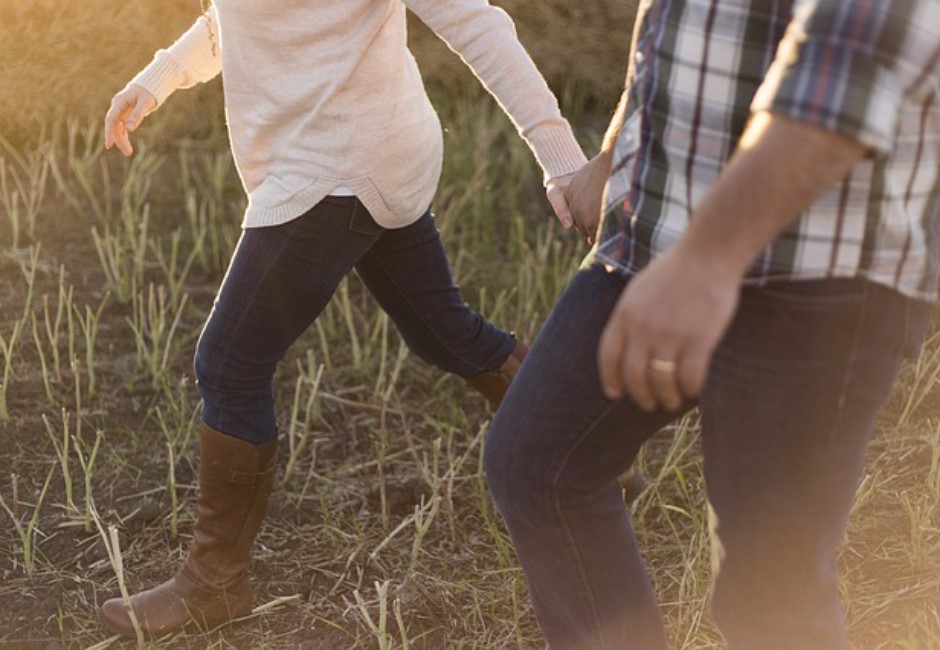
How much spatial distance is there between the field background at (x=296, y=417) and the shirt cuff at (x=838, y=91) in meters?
1.17

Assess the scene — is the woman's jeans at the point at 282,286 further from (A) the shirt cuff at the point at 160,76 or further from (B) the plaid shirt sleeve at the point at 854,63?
(B) the plaid shirt sleeve at the point at 854,63

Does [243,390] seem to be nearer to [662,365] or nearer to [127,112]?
[127,112]

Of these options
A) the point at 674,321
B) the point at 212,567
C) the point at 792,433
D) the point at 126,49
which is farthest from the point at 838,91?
the point at 126,49

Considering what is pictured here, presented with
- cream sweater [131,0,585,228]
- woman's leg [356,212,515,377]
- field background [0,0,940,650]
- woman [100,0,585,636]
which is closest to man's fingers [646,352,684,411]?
woman [100,0,585,636]

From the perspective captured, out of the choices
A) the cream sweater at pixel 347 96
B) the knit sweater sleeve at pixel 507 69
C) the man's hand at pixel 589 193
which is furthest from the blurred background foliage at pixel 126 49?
the man's hand at pixel 589 193

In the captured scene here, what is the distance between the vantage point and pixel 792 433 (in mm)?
1477

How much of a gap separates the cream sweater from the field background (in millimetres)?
627

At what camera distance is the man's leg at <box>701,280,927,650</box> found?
1453 millimetres

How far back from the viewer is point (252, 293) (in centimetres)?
221

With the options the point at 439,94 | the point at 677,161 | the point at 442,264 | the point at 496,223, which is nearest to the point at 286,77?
the point at 442,264

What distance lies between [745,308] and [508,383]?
1262mm

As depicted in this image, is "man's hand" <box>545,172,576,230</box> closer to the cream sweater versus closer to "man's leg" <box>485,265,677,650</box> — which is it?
the cream sweater

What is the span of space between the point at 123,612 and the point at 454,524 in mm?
674

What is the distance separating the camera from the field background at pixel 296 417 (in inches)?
102
